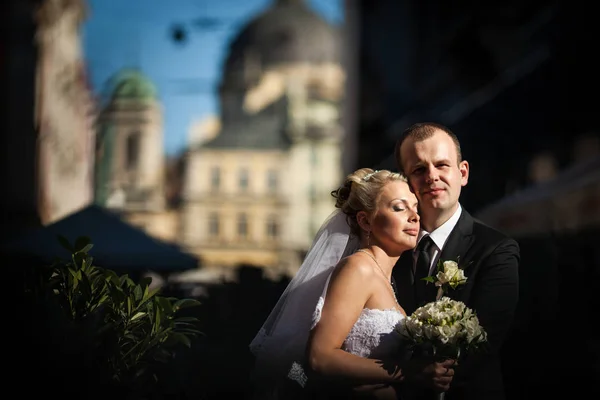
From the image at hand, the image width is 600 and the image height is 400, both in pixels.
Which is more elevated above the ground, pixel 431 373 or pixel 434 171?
pixel 434 171

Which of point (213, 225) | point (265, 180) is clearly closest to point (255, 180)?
point (265, 180)

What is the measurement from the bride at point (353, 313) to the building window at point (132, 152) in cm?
7855

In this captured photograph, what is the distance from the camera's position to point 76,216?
9.87 m

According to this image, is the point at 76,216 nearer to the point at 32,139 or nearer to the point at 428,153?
the point at 428,153

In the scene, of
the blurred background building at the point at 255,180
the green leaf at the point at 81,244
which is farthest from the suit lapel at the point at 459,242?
the blurred background building at the point at 255,180

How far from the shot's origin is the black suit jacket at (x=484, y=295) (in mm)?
3580

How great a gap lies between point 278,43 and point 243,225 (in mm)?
20355

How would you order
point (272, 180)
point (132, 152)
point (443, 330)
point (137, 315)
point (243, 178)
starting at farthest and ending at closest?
1. point (272, 180)
2. point (243, 178)
3. point (132, 152)
4. point (137, 315)
5. point (443, 330)

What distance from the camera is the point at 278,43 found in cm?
10012

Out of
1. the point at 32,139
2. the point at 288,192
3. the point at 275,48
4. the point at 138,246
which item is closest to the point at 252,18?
the point at 275,48

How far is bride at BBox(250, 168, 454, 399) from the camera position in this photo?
11.5ft

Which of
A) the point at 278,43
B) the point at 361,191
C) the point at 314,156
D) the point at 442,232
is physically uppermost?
the point at 278,43

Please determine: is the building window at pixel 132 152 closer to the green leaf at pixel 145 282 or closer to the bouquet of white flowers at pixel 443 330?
the green leaf at pixel 145 282

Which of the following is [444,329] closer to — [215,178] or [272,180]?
[215,178]
